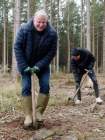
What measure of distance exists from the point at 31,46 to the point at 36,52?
0.51ft

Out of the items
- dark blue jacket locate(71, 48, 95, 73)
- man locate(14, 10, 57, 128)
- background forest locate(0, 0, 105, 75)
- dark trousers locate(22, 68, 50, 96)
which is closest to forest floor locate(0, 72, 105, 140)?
man locate(14, 10, 57, 128)

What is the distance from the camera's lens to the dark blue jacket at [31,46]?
6867 mm

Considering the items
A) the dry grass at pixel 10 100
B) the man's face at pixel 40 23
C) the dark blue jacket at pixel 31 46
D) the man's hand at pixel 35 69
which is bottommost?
Answer: the dry grass at pixel 10 100

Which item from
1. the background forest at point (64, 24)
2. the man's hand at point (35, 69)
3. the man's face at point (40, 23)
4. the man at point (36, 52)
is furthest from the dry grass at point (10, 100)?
the background forest at point (64, 24)

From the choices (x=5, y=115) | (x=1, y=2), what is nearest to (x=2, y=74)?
(x=5, y=115)

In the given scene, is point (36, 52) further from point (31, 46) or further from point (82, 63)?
point (82, 63)

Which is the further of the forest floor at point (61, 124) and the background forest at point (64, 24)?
the background forest at point (64, 24)

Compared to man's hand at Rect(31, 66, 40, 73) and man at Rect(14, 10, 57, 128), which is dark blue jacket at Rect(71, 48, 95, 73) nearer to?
man at Rect(14, 10, 57, 128)

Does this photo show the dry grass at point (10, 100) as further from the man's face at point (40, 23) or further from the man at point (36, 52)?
the man's face at point (40, 23)

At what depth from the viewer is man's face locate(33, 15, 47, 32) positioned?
6712mm

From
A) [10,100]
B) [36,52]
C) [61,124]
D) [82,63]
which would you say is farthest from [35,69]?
[82,63]

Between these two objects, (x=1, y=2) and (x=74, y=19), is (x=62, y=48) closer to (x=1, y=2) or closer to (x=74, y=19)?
(x=74, y=19)

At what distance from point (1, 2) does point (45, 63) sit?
4359 centimetres

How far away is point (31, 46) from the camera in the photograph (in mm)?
6898
